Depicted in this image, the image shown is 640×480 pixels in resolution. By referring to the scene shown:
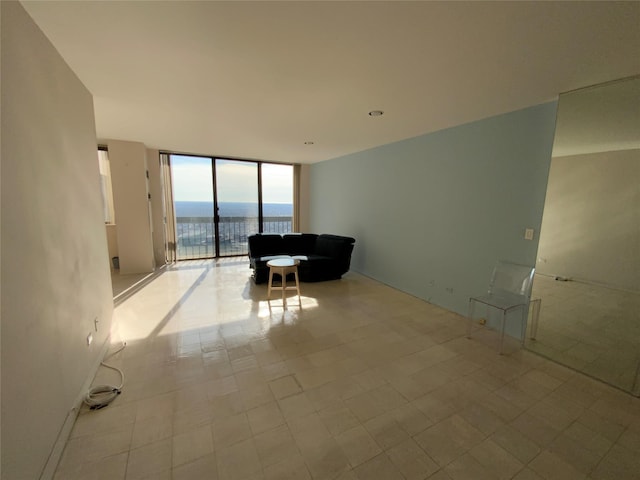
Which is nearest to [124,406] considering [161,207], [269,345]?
[269,345]

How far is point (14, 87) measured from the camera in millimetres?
1304

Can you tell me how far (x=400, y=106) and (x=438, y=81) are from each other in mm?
594

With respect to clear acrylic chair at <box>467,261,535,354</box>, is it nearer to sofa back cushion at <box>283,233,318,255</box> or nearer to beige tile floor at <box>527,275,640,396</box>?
beige tile floor at <box>527,275,640,396</box>

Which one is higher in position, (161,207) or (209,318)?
(161,207)

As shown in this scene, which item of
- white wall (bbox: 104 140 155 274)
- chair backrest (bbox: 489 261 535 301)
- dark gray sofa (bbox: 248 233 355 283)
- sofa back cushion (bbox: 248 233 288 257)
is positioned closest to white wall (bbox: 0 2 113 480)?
dark gray sofa (bbox: 248 233 355 283)

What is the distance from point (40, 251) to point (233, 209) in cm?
506

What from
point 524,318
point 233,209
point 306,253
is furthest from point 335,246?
point 233,209

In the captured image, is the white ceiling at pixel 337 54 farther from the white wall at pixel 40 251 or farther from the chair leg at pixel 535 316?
the chair leg at pixel 535 316

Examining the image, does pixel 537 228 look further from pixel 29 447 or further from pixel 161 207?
pixel 161 207

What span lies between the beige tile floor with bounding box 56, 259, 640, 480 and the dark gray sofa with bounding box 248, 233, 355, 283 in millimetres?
1497

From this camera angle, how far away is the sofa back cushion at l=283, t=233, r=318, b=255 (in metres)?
5.22

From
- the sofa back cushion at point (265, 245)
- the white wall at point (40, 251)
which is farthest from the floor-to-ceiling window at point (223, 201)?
the white wall at point (40, 251)

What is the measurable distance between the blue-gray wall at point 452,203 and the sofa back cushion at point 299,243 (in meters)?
0.94

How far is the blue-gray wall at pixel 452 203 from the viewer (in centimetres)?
269
